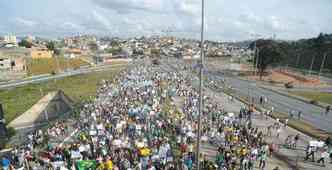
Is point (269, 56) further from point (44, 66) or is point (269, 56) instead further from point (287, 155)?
point (44, 66)

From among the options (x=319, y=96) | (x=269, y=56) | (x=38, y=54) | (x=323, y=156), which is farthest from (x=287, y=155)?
(x=38, y=54)

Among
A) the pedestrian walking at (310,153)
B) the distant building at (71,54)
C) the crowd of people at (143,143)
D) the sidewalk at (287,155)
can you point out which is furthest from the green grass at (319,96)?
the distant building at (71,54)

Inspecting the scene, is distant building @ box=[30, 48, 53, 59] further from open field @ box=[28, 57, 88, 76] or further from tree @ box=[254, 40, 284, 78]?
tree @ box=[254, 40, 284, 78]

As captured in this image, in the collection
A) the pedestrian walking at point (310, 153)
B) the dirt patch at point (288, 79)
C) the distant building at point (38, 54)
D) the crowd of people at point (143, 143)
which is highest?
the distant building at point (38, 54)

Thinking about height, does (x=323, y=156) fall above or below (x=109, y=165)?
below

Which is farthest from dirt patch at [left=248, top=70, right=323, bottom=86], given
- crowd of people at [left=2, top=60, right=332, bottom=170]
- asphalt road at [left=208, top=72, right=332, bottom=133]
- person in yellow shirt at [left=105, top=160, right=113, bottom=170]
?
person in yellow shirt at [left=105, top=160, right=113, bottom=170]

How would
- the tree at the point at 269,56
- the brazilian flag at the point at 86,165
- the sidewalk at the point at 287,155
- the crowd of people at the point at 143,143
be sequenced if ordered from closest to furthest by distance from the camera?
the brazilian flag at the point at 86,165 < the crowd of people at the point at 143,143 < the sidewalk at the point at 287,155 < the tree at the point at 269,56

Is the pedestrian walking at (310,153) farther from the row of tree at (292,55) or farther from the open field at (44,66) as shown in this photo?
the open field at (44,66)

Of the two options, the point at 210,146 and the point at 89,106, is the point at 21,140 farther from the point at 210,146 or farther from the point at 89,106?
the point at 210,146
